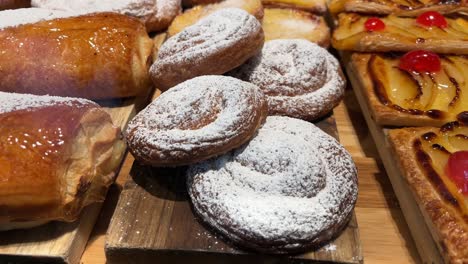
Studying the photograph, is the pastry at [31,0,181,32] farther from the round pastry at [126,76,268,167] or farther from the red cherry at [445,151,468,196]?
the red cherry at [445,151,468,196]

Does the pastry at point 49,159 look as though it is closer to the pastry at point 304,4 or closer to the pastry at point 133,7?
the pastry at point 133,7

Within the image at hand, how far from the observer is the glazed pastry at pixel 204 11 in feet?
9.71

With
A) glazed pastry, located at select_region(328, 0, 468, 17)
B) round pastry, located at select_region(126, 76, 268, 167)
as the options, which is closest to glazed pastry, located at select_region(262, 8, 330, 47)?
glazed pastry, located at select_region(328, 0, 468, 17)

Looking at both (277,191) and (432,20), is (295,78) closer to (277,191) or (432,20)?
(277,191)

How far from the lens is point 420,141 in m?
2.00

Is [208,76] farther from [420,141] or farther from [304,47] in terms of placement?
[420,141]

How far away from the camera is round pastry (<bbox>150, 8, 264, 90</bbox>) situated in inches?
82.3

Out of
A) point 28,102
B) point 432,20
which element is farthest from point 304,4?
point 28,102

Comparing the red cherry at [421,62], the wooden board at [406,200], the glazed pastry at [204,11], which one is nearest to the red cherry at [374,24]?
the red cherry at [421,62]

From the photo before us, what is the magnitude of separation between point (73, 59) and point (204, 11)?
1.15 meters

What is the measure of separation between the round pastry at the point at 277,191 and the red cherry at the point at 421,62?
932mm

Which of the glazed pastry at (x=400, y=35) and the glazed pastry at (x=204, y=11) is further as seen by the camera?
the glazed pastry at (x=204, y=11)

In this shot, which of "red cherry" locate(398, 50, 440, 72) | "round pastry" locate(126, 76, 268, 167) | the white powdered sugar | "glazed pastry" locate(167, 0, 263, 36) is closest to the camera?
"round pastry" locate(126, 76, 268, 167)

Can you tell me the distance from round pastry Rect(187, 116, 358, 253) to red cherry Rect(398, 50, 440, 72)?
0.93m
